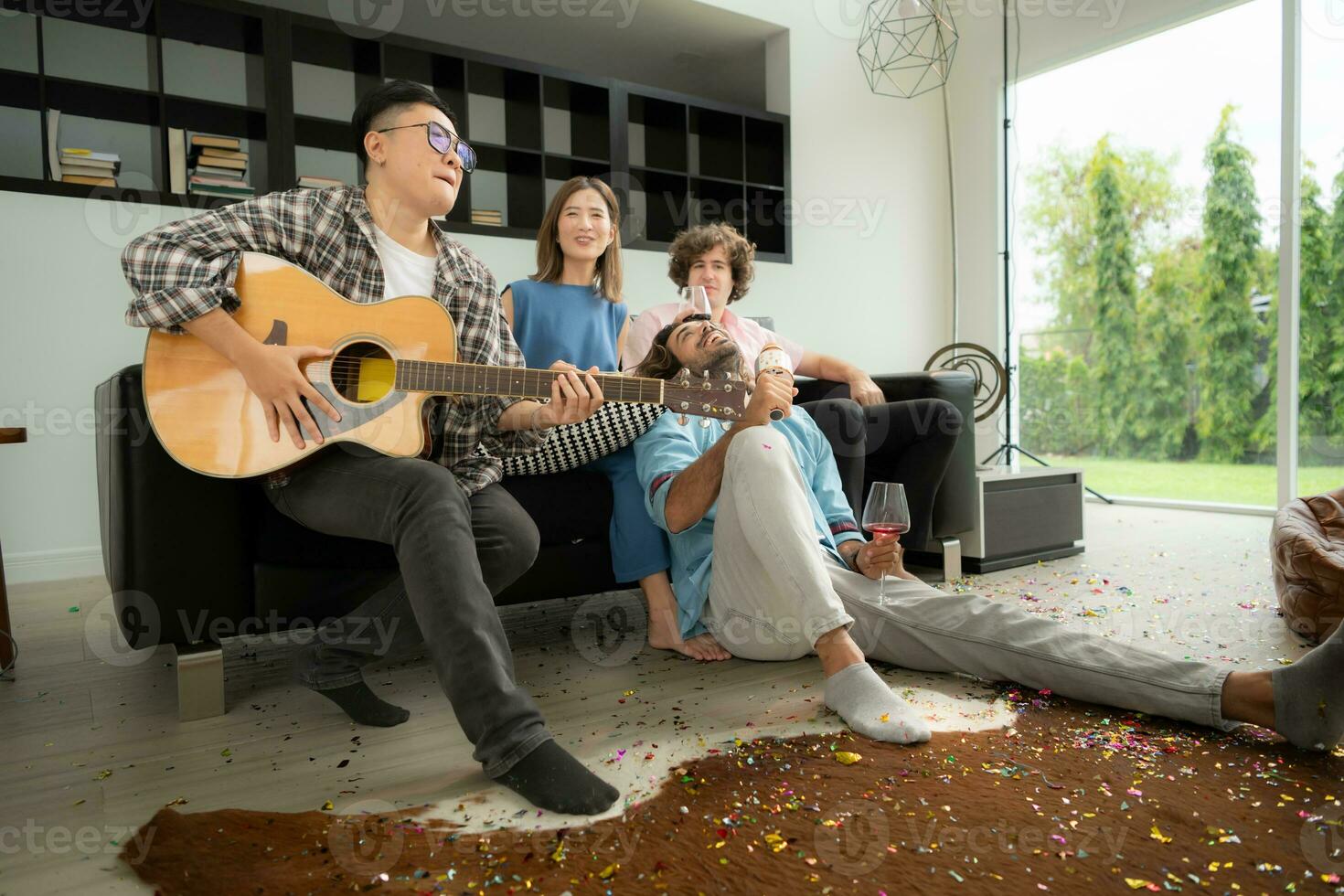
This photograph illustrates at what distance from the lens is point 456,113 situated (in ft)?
9.91

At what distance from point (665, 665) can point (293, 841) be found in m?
0.92

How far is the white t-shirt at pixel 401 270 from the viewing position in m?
1.69

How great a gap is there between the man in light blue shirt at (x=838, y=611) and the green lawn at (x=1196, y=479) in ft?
9.77

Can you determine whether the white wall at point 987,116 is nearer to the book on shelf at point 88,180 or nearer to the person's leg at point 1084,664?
the person's leg at point 1084,664

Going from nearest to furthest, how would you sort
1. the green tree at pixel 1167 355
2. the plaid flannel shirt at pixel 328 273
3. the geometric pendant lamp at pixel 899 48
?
the plaid flannel shirt at pixel 328 273, the green tree at pixel 1167 355, the geometric pendant lamp at pixel 899 48

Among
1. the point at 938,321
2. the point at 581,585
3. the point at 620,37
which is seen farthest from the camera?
the point at 938,321

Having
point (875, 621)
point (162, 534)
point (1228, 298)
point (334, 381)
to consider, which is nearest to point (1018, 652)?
point (875, 621)

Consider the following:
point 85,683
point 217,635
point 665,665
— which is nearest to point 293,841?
point 217,635

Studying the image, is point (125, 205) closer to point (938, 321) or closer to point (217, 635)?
point (217, 635)

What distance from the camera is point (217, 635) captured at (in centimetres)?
161
